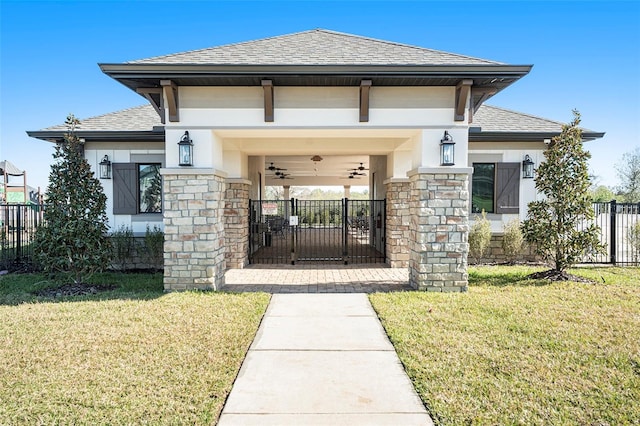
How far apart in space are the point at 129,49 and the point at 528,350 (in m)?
15.1

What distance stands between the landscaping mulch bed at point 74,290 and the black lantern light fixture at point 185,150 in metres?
3.03

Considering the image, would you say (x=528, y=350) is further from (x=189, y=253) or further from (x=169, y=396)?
(x=189, y=253)

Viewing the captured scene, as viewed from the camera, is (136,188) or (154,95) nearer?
(154,95)

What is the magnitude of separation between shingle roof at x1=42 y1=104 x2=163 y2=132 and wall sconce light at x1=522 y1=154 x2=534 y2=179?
9431 millimetres

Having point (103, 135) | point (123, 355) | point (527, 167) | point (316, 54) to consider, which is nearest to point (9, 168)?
point (103, 135)

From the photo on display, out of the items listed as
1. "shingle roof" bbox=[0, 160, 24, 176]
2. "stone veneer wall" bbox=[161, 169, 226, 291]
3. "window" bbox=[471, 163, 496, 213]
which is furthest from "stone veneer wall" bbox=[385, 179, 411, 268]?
"shingle roof" bbox=[0, 160, 24, 176]

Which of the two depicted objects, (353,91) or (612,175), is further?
(612,175)

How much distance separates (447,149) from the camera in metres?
6.27

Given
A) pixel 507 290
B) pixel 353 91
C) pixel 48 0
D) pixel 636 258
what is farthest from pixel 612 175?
pixel 48 0

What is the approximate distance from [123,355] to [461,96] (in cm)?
624

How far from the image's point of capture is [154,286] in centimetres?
711

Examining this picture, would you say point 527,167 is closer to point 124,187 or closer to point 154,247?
point 154,247

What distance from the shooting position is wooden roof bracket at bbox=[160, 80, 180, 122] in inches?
235

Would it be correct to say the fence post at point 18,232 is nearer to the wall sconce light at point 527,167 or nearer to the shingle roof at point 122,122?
the shingle roof at point 122,122
